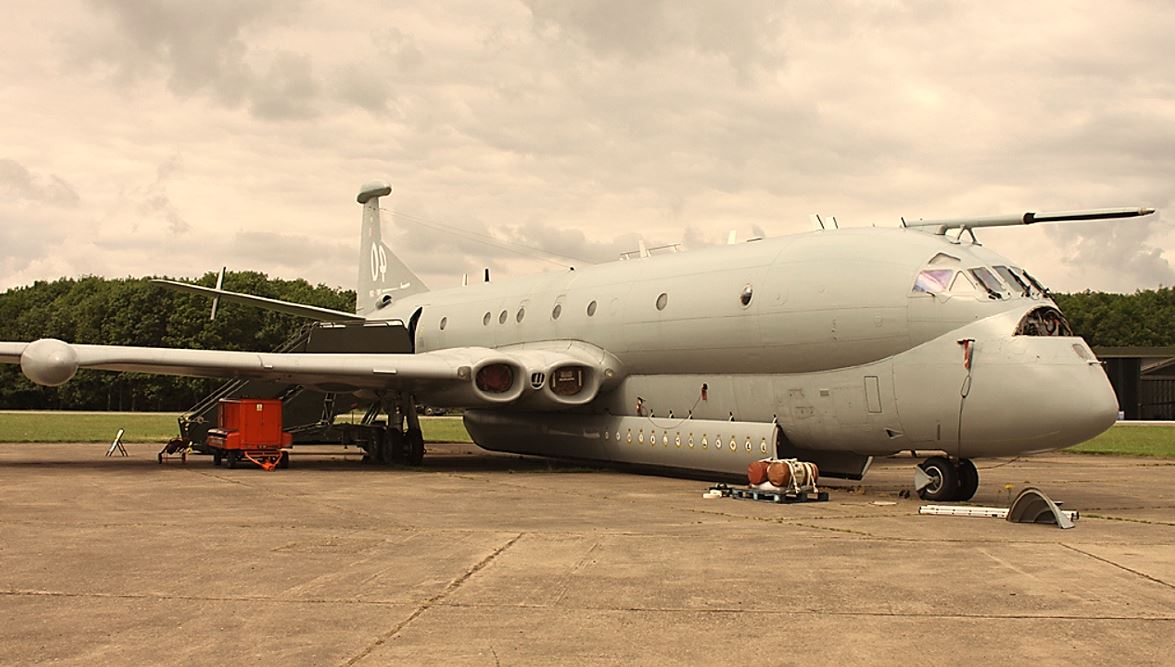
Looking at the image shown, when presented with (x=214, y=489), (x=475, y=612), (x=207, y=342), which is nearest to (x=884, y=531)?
(x=475, y=612)

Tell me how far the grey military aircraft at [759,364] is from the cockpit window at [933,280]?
0.05 ft

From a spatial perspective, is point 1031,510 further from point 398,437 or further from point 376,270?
point 376,270

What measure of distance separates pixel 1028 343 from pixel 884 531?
152 inches

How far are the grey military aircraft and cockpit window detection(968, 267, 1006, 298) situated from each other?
0.08 ft

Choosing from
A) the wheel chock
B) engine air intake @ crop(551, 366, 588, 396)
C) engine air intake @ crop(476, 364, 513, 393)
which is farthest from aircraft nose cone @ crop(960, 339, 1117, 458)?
engine air intake @ crop(476, 364, 513, 393)

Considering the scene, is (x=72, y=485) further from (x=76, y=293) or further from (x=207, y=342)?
(x=76, y=293)

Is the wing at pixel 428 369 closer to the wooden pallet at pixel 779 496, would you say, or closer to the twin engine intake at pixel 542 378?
the twin engine intake at pixel 542 378

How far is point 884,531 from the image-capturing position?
35.3ft

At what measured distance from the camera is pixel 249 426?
1980 cm

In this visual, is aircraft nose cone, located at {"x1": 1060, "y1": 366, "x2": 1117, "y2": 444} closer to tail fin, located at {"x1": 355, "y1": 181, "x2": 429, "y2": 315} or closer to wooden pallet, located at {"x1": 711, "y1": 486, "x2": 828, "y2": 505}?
wooden pallet, located at {"x1": 711, "y1": 486, "x2": 828, "y2": 505}

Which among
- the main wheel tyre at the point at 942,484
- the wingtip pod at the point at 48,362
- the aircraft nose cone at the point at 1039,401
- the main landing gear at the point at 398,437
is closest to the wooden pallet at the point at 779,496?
the main wheel tyre at the point at 942,484

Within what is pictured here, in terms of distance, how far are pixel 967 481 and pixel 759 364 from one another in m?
3.42

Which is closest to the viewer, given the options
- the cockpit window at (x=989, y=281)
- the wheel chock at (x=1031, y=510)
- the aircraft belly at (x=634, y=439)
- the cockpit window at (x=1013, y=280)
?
the wheel chock at (x=1031, y=510)

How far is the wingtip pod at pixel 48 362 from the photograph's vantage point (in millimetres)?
17047
